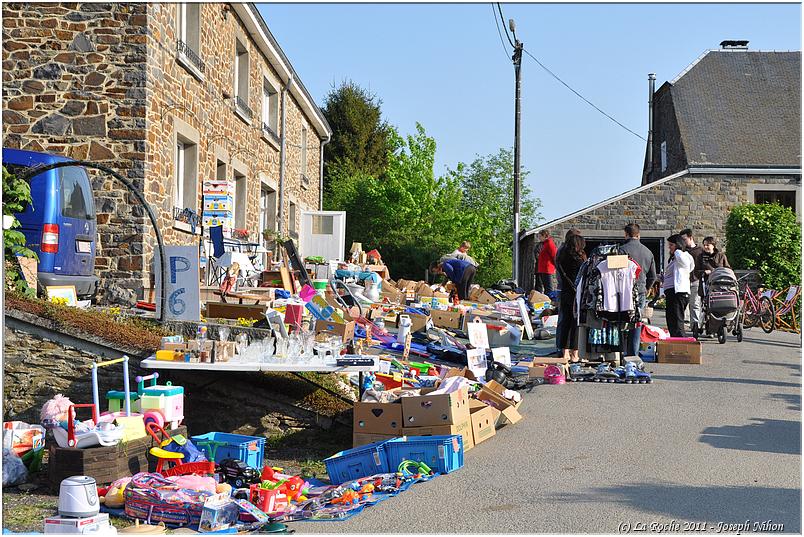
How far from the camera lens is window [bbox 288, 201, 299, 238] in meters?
25.0

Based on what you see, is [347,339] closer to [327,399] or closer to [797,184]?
[327,399]

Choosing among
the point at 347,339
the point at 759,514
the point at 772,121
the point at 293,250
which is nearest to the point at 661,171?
the point at 772,121

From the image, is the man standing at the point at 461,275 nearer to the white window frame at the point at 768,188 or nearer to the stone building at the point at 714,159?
the stone building at the point at 714,159

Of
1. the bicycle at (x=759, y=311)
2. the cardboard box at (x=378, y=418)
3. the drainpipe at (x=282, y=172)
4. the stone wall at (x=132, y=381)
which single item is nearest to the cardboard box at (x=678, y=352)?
the bicycle at (x=759, y=311)

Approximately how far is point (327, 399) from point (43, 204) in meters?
4.17

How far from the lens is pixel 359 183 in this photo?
38.5m

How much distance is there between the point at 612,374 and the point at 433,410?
4.13m

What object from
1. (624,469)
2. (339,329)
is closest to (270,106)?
(339,329)

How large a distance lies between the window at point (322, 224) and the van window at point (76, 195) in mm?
15404

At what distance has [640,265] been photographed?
1206cm

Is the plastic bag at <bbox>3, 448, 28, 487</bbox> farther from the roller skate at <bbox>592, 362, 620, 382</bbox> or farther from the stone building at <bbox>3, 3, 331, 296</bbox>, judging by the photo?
the roller skate at <bbox>592, 362, 620, 382</bbox>

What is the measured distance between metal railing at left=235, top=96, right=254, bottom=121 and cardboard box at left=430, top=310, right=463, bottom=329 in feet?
21.5

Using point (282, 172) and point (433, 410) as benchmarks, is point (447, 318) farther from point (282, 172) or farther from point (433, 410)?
point (282, 172)

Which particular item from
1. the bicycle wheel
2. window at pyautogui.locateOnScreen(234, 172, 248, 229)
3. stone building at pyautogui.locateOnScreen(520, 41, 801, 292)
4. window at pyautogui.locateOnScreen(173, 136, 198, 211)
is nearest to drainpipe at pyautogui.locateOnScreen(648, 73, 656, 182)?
stone building at pyautogui.locateOnScreen(520, 41, 801, 292)
